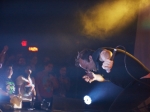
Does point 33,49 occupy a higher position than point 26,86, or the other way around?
point 33,49

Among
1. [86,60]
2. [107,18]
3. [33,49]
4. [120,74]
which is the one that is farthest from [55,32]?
[120,74]

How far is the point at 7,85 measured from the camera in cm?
359

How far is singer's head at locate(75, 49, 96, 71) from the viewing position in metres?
3.45

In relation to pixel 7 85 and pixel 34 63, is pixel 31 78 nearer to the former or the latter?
pixel 34 63

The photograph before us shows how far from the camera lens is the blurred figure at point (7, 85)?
3.49 m

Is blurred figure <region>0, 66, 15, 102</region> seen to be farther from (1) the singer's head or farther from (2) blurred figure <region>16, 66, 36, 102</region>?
(1) the singer's head

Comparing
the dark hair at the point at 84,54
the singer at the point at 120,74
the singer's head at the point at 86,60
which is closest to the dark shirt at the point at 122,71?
the singer at the point at 120,74

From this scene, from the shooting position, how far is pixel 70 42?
12.7ft

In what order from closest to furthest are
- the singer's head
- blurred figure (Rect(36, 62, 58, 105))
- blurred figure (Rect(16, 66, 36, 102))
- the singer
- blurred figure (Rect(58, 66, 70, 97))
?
the singer → the singer's head → blurred figure (Rect(16, 66, 36, 102)) → blurred figure (Rect(36, 62, 58, 105)) → blurred figure (Rect(58, 66, 70, 97))

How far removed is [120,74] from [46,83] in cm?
114

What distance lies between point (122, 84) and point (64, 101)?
0.82m

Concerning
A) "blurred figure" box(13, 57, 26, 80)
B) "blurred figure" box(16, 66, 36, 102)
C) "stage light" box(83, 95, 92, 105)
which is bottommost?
"stage light" box(83, 95, 92, 105)

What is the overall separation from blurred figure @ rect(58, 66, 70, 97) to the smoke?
687 millimetres

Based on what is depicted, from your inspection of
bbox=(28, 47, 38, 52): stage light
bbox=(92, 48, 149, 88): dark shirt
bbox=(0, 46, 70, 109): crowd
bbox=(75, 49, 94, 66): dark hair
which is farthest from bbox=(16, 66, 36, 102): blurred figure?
bbox=(92, 48, 149, 88): dark shirt
